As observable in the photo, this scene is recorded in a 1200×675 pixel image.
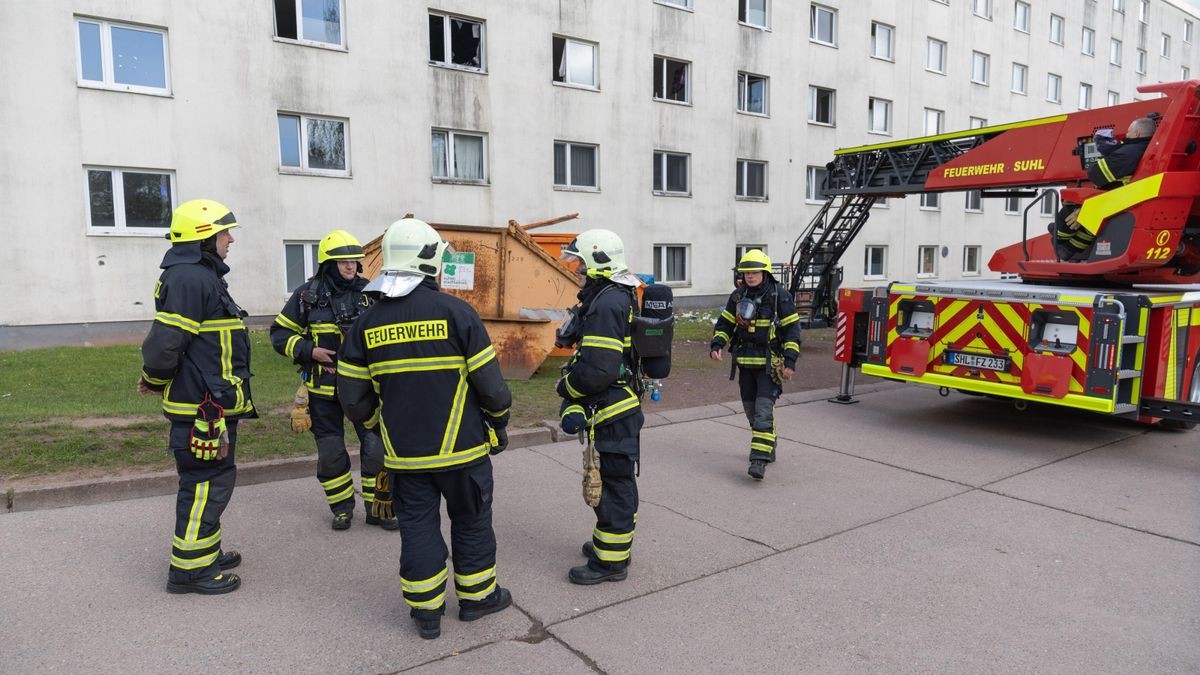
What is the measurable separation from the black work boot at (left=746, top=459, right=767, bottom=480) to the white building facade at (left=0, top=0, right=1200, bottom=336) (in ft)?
37.1

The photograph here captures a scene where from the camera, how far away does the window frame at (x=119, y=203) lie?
1277 centimetres

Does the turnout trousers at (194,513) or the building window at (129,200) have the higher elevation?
the building window at (129,200)

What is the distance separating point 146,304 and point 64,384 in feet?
15.8

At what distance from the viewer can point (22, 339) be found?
12.4 m

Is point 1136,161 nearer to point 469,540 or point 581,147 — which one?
point 469,540

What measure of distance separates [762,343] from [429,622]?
355 cm

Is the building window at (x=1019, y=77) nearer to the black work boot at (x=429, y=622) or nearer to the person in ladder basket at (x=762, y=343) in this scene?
the person in ladder basket at (x=762, y=343)

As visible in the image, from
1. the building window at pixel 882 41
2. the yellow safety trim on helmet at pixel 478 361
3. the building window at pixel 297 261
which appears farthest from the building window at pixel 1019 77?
the yellow safety trim on helmet at pixel 478 361

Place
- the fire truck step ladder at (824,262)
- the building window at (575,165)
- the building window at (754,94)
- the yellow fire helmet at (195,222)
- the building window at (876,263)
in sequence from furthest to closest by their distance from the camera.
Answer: the building window at (876,263), the building window at (754,94), the building window at (575,165), the fire truck step ladder at (824,262), the yellow fire helmet at (195,222)

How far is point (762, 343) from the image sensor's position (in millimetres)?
6062

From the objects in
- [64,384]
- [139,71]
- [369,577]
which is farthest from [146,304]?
[369,577]

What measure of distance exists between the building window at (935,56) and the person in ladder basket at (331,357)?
25662 millimetres

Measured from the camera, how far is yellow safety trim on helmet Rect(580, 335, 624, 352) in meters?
3.89

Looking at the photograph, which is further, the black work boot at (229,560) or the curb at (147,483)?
the curb at (147,483)
